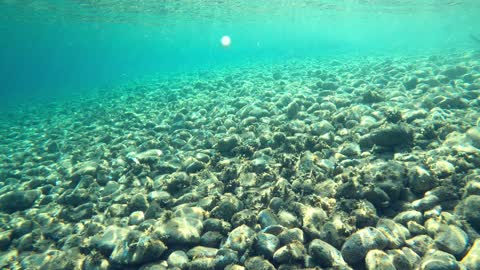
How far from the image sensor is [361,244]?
4.66 meters

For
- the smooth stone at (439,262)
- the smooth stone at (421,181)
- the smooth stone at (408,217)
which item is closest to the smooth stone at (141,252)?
the smooth stone at (439,262)

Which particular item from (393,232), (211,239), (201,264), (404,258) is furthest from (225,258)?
A: (393,232)

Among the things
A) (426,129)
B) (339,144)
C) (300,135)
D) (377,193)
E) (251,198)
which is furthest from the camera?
(300,135)

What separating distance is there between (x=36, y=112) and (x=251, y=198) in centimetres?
2833

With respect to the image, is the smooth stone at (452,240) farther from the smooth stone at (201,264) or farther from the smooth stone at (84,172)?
the smooth stone at (84,172)

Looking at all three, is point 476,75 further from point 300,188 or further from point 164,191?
point 164,191

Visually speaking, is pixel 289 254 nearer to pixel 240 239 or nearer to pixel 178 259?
pixel 240 239

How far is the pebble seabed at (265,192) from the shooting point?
495 centimetres

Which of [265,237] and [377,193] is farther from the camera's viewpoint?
[377,193]

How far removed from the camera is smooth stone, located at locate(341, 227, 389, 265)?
4617 mm

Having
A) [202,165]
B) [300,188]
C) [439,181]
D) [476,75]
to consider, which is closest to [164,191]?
[202,165]

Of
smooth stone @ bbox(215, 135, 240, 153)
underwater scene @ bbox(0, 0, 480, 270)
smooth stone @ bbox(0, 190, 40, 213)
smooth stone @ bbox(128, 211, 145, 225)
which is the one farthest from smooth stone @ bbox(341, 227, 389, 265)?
smooth stone @ bbox(0, 190, 40, 213)

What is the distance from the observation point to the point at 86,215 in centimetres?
807

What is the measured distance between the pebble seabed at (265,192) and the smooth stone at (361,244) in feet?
0.07
